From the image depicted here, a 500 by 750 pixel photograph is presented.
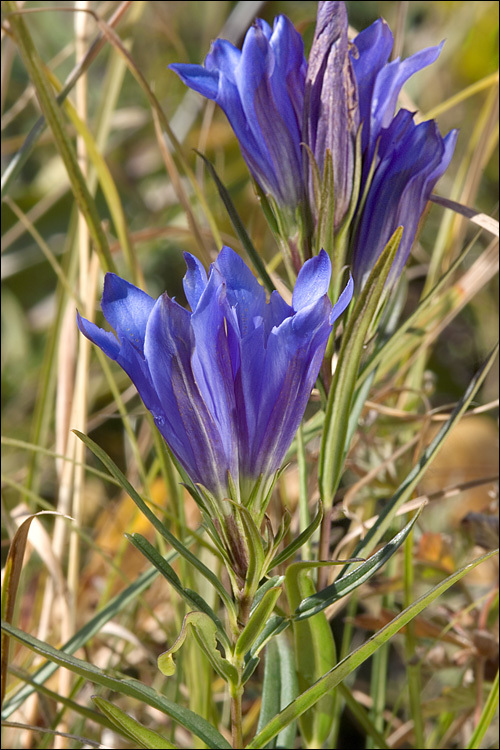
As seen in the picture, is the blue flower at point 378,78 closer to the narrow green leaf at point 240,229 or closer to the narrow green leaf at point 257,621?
the narrow green leaf at point 240,229

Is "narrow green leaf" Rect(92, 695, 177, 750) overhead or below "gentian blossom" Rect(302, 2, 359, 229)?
below

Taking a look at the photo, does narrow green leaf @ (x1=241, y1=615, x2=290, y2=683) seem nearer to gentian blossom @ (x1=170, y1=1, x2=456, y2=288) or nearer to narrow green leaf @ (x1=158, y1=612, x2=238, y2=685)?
narrow green leaf @ (x1=158, y1=612, x2=238, y2=685)

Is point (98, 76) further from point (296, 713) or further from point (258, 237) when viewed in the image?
point (296, 713)

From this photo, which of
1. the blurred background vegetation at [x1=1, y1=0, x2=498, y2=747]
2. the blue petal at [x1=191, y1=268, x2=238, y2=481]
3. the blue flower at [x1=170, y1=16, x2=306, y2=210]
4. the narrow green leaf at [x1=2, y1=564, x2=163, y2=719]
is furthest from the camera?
the blurred background vegetation at [x1=1, y1=0, x2=498, y2=747]

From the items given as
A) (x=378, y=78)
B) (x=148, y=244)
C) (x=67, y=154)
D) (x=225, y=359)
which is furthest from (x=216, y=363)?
(x=148, y=244)

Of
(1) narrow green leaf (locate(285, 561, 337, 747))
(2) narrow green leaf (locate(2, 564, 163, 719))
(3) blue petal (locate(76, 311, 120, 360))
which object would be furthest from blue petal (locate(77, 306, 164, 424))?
(2) narrow green leaf (locate(2, 564, 163, 719))

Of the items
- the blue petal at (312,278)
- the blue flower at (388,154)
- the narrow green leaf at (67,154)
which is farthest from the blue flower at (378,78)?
the narrow green leaf at (67,154)

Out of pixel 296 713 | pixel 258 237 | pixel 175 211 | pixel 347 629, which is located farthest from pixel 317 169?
pixel 175 211

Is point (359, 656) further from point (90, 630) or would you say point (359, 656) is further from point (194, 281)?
point (90, 630)
